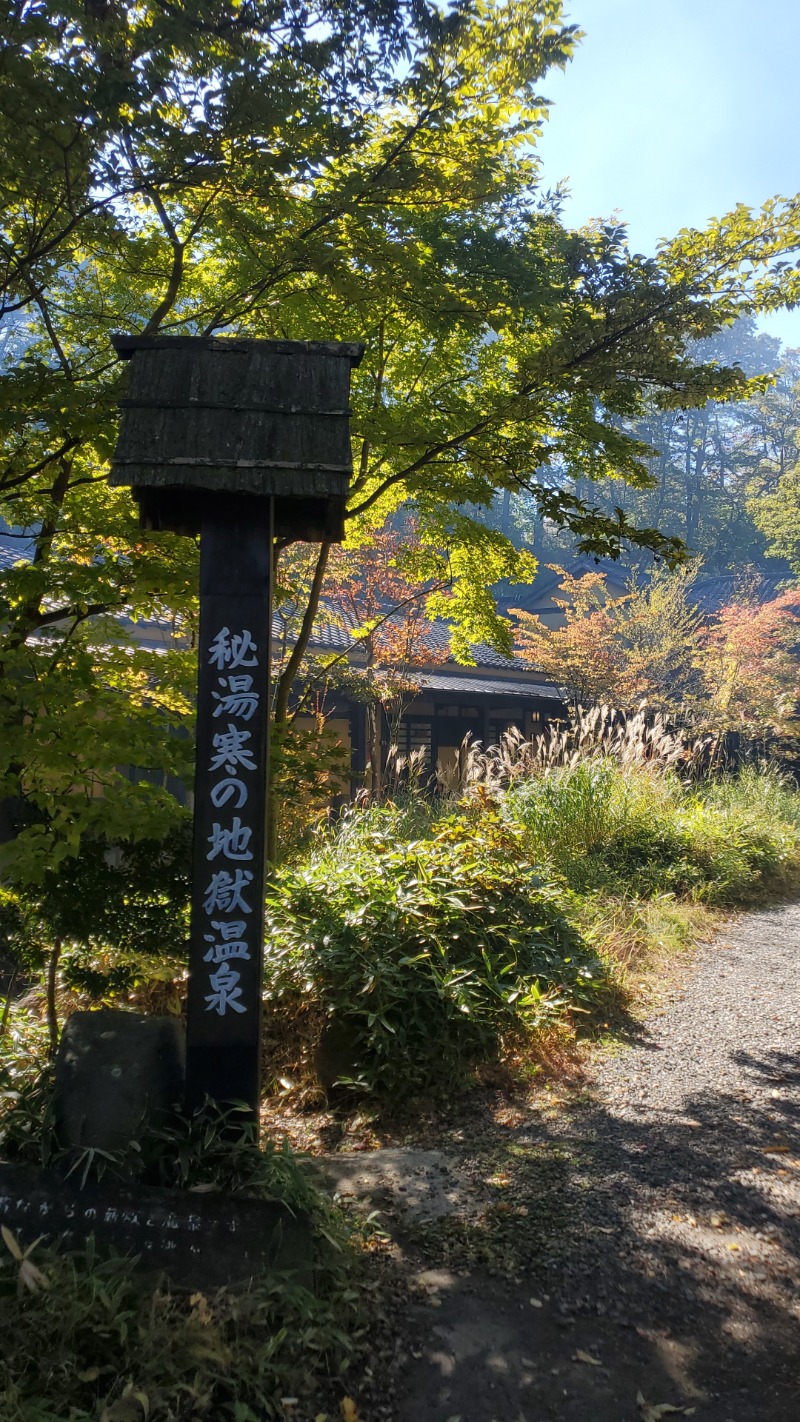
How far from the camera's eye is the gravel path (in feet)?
8.05

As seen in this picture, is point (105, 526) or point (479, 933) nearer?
point (105, 526)

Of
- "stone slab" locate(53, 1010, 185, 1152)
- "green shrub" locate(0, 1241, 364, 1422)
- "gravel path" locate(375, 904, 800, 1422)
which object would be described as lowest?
"gravel path" locate(375, 904, 800, 1422)

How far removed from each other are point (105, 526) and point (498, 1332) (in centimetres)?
343

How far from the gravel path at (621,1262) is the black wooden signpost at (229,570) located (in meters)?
0.93

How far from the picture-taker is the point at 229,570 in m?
3.23

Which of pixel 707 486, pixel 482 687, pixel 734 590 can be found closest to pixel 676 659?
pixel 482 687

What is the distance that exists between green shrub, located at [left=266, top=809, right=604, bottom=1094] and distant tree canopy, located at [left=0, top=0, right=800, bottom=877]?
1.46 m

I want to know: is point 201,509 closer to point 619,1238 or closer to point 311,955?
point 311,955

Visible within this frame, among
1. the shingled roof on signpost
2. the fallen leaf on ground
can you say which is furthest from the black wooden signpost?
the fallen leaf on ground

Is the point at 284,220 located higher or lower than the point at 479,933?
higher

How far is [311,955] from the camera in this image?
15.8 ft

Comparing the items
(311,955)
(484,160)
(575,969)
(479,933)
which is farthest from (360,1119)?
(484,160)

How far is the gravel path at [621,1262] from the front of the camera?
8.05 ft

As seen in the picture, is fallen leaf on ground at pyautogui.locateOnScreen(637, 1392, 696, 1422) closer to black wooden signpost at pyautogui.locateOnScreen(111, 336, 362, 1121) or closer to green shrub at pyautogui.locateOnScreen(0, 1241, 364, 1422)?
green shrub at pyautogui.locateOnScreen(0, 1241, 364, 1422)
